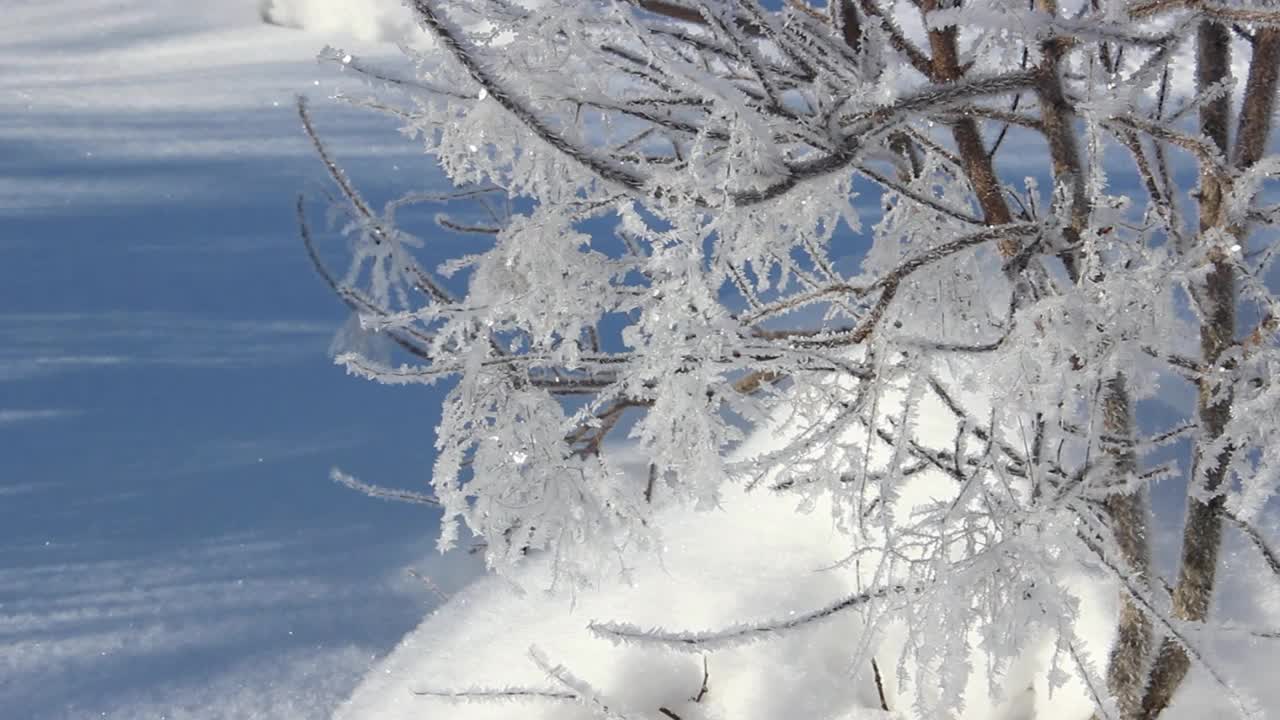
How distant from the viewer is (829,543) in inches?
76.4

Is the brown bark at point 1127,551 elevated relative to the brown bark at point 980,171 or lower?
lower

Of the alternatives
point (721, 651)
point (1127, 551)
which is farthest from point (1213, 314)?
point (721, 651)

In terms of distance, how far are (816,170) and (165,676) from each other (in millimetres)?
2130

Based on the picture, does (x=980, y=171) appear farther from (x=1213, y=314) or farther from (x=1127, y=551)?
(x=1127, y=551)

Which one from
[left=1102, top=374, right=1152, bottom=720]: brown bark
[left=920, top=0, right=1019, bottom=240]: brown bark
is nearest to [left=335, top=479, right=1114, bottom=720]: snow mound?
[left=1102, top=374, right=1152, bottom=720]: brown bark

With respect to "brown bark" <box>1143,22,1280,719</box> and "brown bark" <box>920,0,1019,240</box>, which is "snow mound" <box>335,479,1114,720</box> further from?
"brown bark" <box>920,0,1019,240</box>

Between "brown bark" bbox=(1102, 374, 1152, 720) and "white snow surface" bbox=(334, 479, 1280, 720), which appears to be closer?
"brown bark" bbox=(1102, 374, 1152, 720)

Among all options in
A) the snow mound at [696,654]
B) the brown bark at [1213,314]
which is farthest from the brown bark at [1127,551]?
A: the snow mound at [696,654]

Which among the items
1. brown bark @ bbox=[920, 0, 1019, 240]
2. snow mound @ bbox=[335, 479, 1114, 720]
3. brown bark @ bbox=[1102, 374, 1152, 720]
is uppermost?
brown bark @ bbox=[920, 0, 1019, 240]

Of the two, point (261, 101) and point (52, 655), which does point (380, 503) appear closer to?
point (52, 655)

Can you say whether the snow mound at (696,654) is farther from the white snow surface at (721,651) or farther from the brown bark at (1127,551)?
the brown bark at (1127,551)

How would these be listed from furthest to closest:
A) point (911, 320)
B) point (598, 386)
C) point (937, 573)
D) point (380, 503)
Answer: point (380, 503) < point (598, 386) < point (911, 320) < point (937, 573)

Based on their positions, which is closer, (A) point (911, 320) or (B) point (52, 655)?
(A) point (911, 320)

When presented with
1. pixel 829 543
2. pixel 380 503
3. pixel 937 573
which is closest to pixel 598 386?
pixel 937 573
